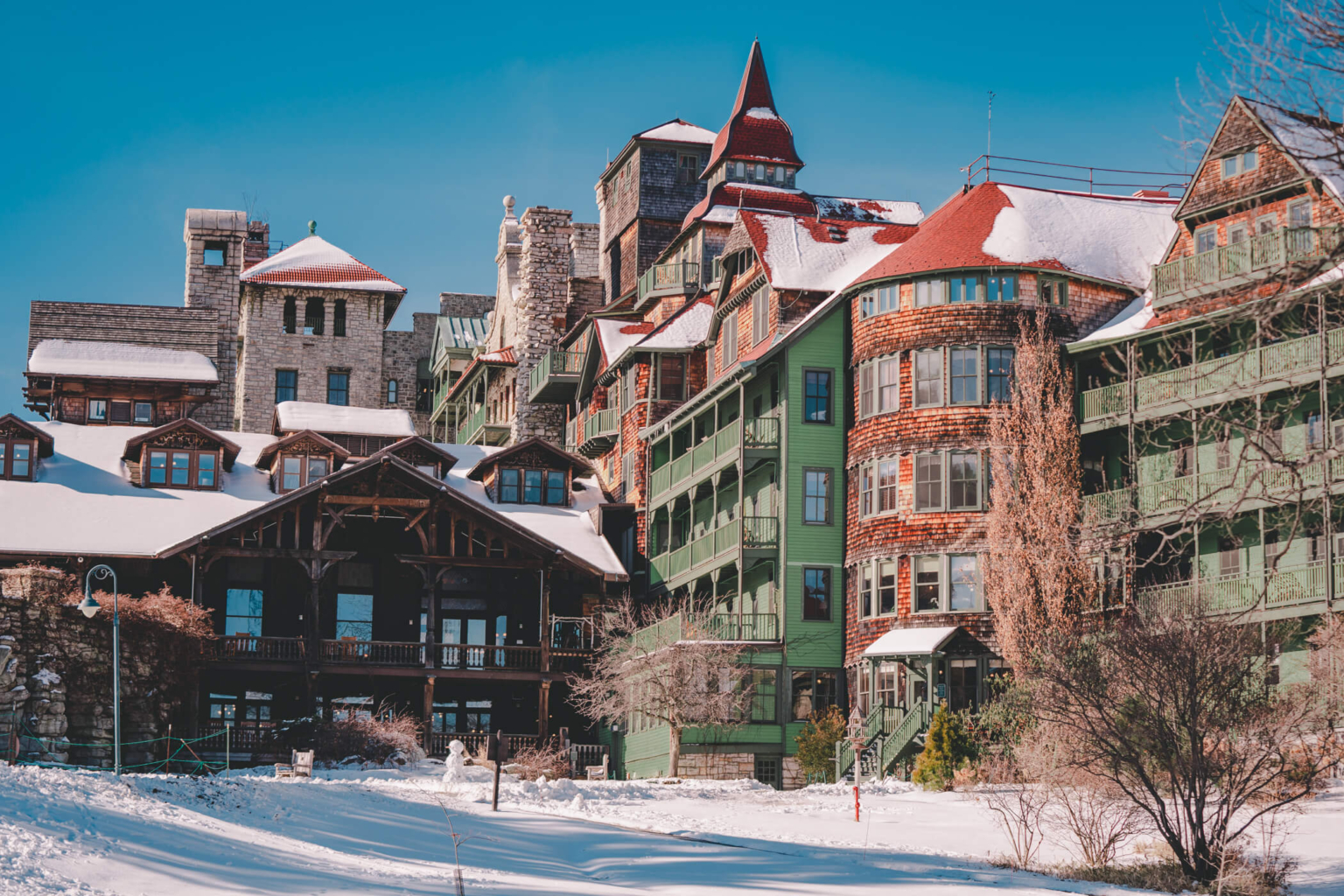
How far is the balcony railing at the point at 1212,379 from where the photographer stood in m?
37.2

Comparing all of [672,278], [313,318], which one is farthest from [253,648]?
[313,318]

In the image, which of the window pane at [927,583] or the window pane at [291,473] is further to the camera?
the window pane at [291,473]

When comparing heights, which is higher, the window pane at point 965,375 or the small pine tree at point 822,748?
the window pane at point 965,375

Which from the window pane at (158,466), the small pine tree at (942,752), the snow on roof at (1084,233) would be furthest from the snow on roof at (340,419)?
the small pine tree at (942,752)

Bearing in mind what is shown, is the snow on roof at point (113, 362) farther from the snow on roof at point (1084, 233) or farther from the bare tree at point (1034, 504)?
the bare tree at point (1034, 504)

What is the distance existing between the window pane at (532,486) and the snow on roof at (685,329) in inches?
251

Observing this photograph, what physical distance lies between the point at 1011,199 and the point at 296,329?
1651 inches

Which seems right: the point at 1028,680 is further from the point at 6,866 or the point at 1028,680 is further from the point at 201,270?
the point at 201,270

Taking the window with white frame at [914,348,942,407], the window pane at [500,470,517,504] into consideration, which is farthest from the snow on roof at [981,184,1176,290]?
the window pane at [500,470,517,504]

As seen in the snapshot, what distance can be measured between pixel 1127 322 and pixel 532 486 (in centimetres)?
2288

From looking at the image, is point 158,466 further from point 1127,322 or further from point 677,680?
point 1127,322

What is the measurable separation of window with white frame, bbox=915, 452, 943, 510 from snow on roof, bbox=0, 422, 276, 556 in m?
20.2

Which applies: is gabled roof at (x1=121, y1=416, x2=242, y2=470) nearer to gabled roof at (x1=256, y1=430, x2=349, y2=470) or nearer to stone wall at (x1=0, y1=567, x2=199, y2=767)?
gabled roof at (x1=256, y1=430, x2=349, y2=470)

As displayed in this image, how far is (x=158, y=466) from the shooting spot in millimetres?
55031
